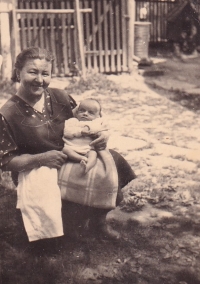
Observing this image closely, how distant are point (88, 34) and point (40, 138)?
3.87 metres

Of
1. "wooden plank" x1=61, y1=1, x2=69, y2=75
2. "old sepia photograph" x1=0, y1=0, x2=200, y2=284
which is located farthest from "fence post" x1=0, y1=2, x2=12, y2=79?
"old sepia photograph" x1=0, y1=0, x2=200, y2=284

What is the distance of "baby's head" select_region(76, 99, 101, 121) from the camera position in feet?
6.49

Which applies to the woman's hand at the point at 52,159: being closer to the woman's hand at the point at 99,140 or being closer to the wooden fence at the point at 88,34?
the woman's hand at the point at 99,140

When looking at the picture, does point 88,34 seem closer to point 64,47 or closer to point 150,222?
point 64,47

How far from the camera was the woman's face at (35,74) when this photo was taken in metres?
1.86

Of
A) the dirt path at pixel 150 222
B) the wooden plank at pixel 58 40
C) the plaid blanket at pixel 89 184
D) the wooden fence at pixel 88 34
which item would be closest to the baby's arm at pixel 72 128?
the plaid blanket at pixel 89 184

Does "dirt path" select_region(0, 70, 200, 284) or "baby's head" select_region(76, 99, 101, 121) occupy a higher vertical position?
"baby's head" select_region(76, 99, 101, 121)

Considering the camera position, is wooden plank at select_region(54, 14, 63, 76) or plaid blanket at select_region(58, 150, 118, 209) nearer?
plaid blanket at select_region(58, 150, 118, 209)

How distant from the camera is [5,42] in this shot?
14.4ft

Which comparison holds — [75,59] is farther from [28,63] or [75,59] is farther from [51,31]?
[28,63]

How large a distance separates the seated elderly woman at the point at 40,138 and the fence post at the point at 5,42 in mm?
2074

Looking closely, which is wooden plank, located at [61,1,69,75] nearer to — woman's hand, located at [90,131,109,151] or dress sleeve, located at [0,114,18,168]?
woman's hand, located at [90,131,109,151]

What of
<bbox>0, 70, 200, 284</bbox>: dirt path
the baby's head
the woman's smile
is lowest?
<bbox>0, 70, 200, 284</bbox>: dirt path

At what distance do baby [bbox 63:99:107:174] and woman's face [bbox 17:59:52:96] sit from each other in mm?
199
